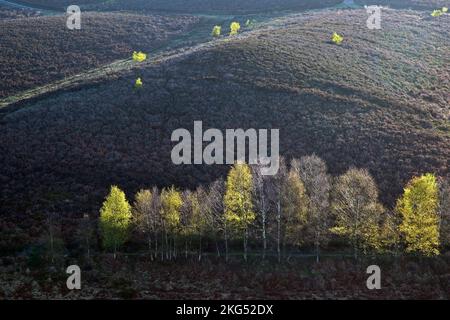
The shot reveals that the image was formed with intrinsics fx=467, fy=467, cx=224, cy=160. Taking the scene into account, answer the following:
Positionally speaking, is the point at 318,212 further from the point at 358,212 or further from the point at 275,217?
the point at 275,217

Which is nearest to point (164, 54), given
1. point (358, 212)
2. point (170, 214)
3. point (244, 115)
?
point (244, 115)

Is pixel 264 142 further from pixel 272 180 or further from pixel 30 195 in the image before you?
pixel 30 195

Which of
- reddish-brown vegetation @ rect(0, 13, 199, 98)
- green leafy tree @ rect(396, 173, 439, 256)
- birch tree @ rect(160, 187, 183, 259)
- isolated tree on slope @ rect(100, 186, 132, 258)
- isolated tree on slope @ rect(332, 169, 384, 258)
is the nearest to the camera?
green leafy tree @ rect(396, 173, 439, 256)

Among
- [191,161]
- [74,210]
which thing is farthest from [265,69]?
[74,210]

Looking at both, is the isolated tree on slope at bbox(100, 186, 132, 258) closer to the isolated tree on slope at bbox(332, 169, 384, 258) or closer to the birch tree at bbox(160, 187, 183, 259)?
the birch tree at bbox(160, 187, 183, 259)

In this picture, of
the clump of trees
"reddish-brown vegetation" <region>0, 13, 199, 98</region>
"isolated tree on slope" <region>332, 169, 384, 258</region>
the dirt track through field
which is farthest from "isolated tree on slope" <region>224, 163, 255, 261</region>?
"reddish-brown vegetation" <region>0, 13, 199, 98</region>

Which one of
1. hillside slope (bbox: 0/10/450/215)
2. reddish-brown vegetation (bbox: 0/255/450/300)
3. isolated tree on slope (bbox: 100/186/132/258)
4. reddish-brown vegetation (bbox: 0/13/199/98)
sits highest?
reddish-brown vegetation (bbox: 0/13/199/98)

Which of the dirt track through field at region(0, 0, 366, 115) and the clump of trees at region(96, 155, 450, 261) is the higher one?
the dirt track through field at region(0, 0, 366, 115)
